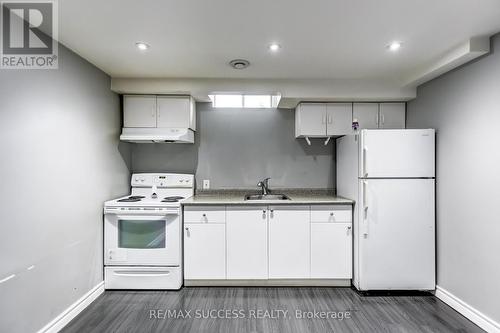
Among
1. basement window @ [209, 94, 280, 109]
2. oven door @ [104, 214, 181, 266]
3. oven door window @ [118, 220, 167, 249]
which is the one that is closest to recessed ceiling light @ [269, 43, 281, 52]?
basement window @ [209, 94, 280, 109]

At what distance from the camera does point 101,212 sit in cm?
255

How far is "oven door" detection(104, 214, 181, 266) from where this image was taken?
256 cm

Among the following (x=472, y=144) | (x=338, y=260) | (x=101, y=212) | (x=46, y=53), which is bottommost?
(x=338, y=260)

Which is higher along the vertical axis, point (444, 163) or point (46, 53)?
point (46, 53)

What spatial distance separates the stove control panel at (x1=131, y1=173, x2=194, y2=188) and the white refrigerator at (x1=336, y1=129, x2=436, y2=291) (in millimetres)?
2083

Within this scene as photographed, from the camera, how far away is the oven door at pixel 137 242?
2.56 metres

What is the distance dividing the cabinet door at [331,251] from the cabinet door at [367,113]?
126 centimetres

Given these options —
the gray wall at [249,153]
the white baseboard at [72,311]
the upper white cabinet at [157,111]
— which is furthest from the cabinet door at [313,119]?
the white baseboard at [72,311]

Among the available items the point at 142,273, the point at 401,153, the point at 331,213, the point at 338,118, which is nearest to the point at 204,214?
the point at 142,273

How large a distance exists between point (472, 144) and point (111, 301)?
355cm

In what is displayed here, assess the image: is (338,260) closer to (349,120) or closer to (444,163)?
(444,163)

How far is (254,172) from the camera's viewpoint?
328 centimetres

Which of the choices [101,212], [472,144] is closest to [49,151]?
[101,212]

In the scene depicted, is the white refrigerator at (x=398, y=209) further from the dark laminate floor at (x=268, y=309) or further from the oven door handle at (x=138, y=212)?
the oven door handle at (x=138, y=212)
